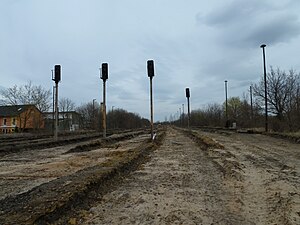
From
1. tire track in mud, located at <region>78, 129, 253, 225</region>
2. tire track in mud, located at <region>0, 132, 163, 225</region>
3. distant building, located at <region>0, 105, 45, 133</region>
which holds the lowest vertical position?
tire track in mud, located at <region>78, 129, 253, 225</region>

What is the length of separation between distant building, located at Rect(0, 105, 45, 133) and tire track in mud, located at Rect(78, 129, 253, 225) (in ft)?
203

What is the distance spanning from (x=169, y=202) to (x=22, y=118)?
71.3 metres

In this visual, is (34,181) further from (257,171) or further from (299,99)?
(299,99)

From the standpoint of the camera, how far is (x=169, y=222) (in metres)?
4.95

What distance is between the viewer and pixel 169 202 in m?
A: 6.19

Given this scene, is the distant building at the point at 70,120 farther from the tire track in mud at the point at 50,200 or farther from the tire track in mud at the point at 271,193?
the tire track in mud at the point at 50,200

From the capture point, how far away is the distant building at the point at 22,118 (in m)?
66.1

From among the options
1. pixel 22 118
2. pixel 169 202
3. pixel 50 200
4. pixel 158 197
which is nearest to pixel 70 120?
pixel 22 118

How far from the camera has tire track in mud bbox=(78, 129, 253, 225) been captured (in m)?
5.14

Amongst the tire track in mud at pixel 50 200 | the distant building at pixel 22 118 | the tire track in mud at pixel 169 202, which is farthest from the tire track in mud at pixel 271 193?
the distant building at pixel 22 118

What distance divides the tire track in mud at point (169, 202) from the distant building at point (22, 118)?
61785 millimetres

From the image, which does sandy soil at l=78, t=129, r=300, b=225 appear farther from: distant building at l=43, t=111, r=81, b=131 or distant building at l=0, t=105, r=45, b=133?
distant building at l=43, t=111, r=81, b=131

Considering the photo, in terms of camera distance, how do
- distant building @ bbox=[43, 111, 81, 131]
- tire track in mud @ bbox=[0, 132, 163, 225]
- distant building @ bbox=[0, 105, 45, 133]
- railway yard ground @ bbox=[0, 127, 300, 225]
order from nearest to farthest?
tire track in mud @ bbox=[0, 132, 163, 225], railway yard ground @ bbox=[0, 127, 300, 225], distant building @ bbox=[0, 105, 45, 133], distant building @ bbox=[43, 111, 81, 131]

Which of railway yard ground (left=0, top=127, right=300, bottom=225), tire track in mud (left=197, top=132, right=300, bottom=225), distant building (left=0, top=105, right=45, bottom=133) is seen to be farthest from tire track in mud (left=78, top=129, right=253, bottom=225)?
distant building (left=0, top=105, right=45, bottom=133)
